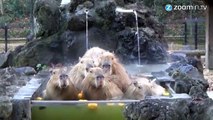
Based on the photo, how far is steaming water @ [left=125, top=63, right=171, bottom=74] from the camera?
21.6 ft

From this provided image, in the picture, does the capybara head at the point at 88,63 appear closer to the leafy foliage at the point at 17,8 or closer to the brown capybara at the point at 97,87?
the brown capybara at the point at 97,87

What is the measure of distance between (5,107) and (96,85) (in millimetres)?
872

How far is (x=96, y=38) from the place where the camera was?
7535 millimetres

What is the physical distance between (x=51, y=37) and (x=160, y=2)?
12478 millimetres

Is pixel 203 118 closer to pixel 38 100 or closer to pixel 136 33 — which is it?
pixel 38 100

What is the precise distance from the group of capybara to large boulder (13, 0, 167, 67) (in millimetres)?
2534

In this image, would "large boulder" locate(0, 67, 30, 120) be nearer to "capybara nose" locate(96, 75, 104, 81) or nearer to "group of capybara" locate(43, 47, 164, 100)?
"group of capybara" locate(43, 47, 164, 100)

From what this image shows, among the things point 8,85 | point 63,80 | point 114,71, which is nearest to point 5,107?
point 63,80

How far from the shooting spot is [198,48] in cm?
1461

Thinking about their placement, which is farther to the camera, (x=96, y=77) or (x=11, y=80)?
(x=11, y=80)

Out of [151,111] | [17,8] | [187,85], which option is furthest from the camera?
[17,8]

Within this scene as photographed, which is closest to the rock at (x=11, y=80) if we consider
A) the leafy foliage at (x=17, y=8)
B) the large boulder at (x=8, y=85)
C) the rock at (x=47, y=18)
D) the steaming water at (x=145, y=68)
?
the large boulder at (x=8, y=85)

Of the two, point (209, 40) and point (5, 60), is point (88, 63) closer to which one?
point (5, 60)

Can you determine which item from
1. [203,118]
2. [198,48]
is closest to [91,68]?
[203,118]
